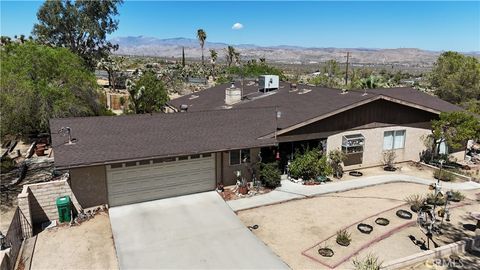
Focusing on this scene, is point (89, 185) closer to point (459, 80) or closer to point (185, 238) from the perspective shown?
point (185, 238)

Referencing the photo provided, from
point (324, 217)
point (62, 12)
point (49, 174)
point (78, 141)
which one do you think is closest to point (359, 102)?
point (324, 217)

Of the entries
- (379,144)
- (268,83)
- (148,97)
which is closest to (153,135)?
(379,144)

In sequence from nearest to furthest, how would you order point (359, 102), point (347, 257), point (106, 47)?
point (347, 257) < point (359, 102) < point (106, 47)

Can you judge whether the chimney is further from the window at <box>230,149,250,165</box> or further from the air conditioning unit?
the window at <box>230,149,250,165</box>

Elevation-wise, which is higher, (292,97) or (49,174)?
(292,97)

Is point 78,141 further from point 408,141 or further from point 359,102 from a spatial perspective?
point 408,141

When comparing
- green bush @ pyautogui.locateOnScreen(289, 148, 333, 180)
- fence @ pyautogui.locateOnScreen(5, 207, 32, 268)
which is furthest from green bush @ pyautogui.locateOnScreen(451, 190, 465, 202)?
fence @ pyautogui.locateOnScreen(5, 207, 32, 268)
